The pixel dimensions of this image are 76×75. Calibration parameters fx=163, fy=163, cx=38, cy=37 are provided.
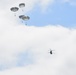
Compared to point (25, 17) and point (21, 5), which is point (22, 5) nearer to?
point (21, 5)

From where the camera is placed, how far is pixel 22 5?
265ft

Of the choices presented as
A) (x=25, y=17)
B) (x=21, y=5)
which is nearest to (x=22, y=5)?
(x=21, y=5)

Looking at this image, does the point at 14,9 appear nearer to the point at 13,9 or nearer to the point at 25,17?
the point at 13,9

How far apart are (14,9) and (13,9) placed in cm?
97

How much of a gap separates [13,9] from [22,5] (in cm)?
488

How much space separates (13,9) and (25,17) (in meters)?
7.69

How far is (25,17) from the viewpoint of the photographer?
277 feet

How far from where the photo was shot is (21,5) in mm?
80688

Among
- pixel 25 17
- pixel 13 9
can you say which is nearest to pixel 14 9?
pixel 13 9

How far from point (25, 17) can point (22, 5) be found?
22.1ft

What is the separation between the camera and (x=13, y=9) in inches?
3177
